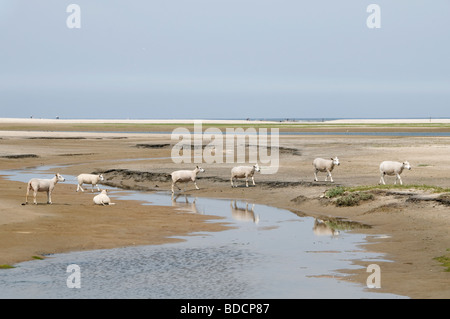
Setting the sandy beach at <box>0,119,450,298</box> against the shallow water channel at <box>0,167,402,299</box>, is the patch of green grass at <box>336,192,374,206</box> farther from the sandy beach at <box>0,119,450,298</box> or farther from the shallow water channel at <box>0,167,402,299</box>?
the shallow water channel at <box>0,167,402,299</box>

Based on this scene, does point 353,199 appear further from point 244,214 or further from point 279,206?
point 244,214

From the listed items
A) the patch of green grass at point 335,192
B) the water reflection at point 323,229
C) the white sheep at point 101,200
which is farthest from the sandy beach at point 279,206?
the water reflection at point 323,229

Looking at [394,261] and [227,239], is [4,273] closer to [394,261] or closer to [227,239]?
[227,239]

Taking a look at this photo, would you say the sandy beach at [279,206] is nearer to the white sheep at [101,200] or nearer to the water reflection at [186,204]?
the white sheep at [101,200]

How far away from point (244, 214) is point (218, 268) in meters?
10.1

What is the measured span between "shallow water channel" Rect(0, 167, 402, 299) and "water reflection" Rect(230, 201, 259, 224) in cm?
182

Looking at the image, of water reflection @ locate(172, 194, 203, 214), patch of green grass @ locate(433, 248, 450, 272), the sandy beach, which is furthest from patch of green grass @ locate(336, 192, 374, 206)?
patch of green grass @ locate(433, 248, 450, 272)

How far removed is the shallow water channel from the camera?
13.2 m

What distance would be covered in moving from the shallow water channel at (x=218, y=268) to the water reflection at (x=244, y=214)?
5.97 ft

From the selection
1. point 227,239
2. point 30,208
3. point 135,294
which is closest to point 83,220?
point 30,208

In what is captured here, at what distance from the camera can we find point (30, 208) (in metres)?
24.4

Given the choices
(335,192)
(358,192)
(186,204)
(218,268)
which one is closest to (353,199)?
(358,192)

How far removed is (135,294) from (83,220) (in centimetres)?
985

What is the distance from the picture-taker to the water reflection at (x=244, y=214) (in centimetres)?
2417
